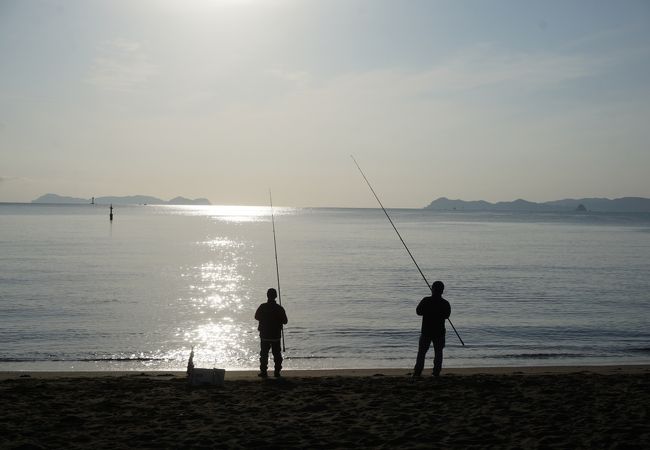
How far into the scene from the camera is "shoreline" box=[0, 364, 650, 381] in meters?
12.3

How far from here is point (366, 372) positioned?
13.1m

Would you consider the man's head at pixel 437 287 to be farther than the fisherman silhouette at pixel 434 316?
No

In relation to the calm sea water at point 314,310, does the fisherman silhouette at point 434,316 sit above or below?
above

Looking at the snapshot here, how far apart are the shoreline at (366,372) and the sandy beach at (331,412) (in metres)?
0.52

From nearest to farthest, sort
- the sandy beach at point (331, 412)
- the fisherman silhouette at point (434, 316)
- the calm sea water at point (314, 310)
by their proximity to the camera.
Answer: the sandy beach at point (331, 412) → the fisherman silhouette at point (434, 316) → the calm sea water at point (314, 310)

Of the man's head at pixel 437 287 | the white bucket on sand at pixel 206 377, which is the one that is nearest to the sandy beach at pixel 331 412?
the white bucket on sand at pixel 206 377

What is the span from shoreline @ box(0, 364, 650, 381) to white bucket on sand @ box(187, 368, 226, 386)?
1146 mm

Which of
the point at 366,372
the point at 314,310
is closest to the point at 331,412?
the point at 366,372

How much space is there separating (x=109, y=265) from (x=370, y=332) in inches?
958

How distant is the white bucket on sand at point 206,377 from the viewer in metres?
10.5

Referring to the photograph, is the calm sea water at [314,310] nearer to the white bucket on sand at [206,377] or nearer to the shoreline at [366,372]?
the shoreline at [366,372]

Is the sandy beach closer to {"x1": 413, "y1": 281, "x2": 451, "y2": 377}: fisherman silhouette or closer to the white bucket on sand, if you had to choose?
the white bucket on sand

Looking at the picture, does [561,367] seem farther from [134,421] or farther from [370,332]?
[134,421]

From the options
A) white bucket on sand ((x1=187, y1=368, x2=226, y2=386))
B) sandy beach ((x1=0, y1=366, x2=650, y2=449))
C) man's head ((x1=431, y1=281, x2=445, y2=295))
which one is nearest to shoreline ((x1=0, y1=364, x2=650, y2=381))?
sandy beach ((x1=0, y1=366, x2=650, y2=449))
